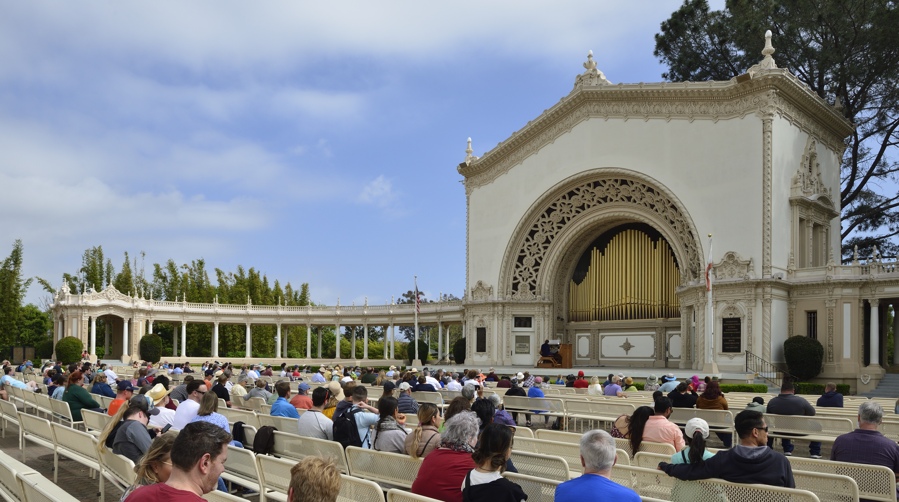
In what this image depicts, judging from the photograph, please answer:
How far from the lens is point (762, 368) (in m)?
29.1

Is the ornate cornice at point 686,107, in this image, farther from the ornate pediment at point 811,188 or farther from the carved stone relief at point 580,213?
the carved stone relief at point 580,213

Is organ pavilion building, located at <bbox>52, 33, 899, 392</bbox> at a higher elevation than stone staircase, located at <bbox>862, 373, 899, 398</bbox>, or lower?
higher

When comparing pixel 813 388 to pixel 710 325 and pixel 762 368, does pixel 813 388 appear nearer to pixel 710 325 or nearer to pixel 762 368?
pixel 762 368

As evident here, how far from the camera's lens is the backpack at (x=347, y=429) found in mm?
8250

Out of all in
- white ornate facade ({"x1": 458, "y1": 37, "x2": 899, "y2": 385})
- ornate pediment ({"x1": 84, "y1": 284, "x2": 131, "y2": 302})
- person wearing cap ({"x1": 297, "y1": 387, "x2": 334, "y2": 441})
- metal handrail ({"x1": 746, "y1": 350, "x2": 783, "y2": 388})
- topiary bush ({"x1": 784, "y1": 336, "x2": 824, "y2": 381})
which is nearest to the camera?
person wearing cap ({"x1": 297, "y1": 387, "x2": 334, "y2": 441})

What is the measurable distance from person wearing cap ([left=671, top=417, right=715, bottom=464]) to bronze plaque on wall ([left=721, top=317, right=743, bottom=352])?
25.4 metres

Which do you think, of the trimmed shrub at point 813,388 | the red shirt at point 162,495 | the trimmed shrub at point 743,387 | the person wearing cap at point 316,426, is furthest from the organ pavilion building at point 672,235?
the red shirt at point 162,495

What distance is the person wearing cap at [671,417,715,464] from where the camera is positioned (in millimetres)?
5625

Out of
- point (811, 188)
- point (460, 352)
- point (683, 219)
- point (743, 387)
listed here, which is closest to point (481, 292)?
point (460, 352)

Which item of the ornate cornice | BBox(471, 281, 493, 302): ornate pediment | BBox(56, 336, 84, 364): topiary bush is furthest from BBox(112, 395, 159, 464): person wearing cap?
BBox(56, 336, 84, 364): topiary bush

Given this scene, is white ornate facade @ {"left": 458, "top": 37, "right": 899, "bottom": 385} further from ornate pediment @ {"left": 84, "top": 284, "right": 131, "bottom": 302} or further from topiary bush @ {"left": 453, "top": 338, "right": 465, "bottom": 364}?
ornate pediment @ {"left": 84, "top": 284, "right": 131, "bottom": 302}

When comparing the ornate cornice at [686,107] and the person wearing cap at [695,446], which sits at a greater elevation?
the ornate cornice at [686,107]

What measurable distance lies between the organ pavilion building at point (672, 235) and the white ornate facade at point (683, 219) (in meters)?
0.07

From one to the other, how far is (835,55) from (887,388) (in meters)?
18.8
